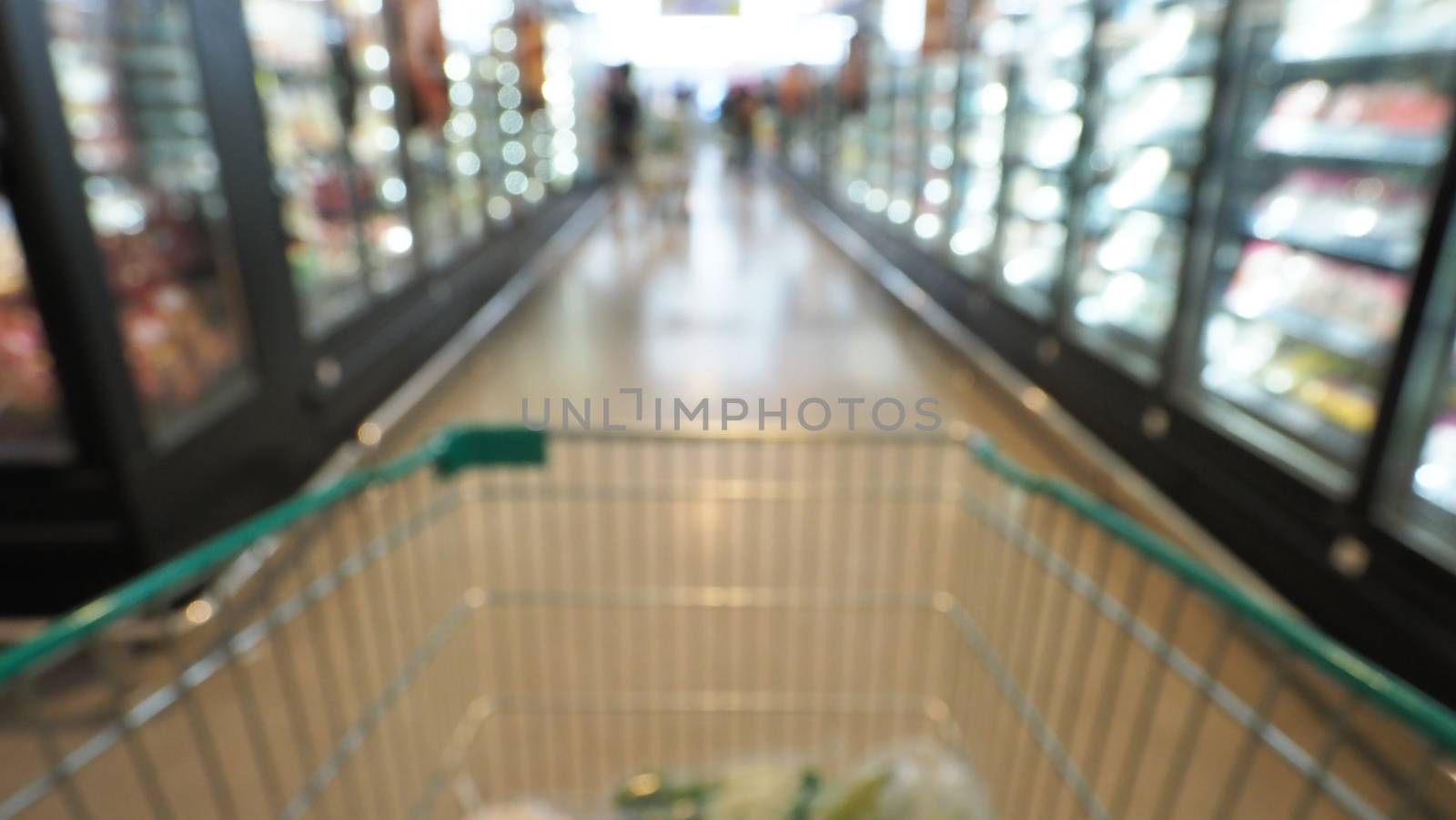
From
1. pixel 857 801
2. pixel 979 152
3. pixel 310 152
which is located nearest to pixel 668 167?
pixel 979 152

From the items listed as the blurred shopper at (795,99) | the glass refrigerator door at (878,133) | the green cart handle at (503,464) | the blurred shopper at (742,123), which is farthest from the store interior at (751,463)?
the blurred shopper at (742,123)

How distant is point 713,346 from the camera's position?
5203 mm

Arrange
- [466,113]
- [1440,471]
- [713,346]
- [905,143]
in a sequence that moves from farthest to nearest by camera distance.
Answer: [905,143]
[466,113]
[713,346]
[1440,471]

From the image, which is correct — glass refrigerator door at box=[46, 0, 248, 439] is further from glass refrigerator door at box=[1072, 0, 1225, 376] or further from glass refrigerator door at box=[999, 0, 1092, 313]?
glass refrigerator door at box=[999, 0, 1092, 313]

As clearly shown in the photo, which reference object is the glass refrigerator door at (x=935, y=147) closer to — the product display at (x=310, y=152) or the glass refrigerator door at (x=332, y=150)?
the glass refrigerator door at (x=332, y=150)

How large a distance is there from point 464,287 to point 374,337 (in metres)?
1.42

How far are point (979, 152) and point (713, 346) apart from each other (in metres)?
1.98

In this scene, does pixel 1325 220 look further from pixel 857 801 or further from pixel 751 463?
pixel 857 801

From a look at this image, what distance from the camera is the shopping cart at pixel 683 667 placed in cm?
138

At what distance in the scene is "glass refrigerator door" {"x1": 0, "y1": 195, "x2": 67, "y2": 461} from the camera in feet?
7.35

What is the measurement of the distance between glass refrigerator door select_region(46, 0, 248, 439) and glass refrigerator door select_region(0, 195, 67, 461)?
0.21m

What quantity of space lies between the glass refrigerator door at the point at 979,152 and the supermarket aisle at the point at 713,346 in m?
0.61

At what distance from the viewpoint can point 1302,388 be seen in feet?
9.43

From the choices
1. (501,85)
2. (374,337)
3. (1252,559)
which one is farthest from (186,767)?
(501,85)
